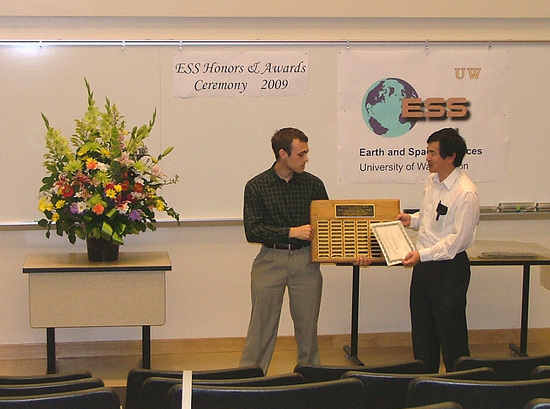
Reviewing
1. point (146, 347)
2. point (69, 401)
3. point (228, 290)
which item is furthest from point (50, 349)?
point (69, 401)

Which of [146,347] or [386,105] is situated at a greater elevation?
[386,105]

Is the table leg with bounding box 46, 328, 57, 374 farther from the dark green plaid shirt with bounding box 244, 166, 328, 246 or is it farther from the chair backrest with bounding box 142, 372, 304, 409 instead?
the chair backrest with bounding box 142, 372, 304, 409

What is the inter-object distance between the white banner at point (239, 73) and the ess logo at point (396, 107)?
54cm

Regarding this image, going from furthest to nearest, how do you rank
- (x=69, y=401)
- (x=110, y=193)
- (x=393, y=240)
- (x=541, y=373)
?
(x=110, y=193)
(x=393, y=240)
(x=541, y=373)
(x=69, y=401)

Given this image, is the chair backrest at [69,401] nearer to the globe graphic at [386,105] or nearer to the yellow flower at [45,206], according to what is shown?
the yellow flower at [45,206]

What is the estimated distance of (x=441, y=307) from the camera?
4820 millimetres

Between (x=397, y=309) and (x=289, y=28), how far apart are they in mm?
2364

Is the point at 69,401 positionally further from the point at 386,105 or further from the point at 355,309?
the point at 386,105

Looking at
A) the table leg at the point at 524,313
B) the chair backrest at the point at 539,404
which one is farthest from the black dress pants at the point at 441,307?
the chair backrest at the point at 539,404

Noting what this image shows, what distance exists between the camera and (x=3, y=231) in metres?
6.07

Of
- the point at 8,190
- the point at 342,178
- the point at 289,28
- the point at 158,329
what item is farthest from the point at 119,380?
the point at 289,28

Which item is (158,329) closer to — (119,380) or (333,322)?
(119,380)

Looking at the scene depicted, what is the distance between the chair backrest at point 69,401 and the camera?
2643 millimetres

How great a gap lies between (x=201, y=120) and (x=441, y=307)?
7.77ft
